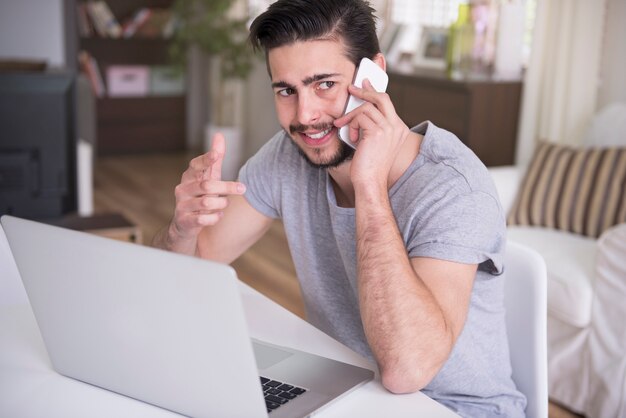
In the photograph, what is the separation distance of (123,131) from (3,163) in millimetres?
3583

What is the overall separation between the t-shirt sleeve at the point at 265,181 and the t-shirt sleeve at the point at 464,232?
1.35 ft

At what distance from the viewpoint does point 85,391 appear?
1.07 m

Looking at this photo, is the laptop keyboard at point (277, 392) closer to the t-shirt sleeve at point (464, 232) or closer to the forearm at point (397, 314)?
the forearm at point (397, 314)

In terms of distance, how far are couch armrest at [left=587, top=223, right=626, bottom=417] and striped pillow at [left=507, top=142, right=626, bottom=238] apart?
403 mm

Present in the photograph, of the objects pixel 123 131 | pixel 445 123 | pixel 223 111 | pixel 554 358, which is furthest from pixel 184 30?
pixel 554 358

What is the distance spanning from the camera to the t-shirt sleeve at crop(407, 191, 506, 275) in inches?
47.4

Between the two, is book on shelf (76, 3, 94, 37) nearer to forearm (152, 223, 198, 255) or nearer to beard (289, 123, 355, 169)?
forearm (152, 223, 198, 255)

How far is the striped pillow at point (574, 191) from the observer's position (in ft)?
9.05

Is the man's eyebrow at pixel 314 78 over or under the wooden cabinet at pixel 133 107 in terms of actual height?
over

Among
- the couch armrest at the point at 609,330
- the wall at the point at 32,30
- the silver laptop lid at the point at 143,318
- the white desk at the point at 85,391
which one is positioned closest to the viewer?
the silver laptop lid at the point at 143,318

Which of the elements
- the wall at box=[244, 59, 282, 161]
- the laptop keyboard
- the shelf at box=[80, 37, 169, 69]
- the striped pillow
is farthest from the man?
the shelf at box=[80, 37, 169, 69]

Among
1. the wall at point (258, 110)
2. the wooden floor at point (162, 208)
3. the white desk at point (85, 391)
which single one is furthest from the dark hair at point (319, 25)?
the wall at point (258, 110)

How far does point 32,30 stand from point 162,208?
144 centimetres

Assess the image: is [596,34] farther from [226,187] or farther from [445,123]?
[226,187]
